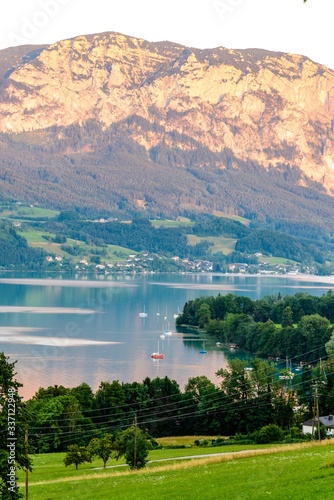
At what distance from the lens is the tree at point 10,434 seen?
1867 cm

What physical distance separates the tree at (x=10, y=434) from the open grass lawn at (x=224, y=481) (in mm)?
1507

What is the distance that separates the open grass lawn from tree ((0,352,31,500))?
4.94ft

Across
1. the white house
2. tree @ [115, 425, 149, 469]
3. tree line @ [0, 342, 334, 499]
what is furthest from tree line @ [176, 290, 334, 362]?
tree @ [115, 425, 149, 469]

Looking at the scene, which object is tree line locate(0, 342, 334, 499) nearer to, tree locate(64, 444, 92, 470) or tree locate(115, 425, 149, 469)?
tree locate(64, 444, 92, 470)

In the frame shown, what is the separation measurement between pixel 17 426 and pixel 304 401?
24.9 metres

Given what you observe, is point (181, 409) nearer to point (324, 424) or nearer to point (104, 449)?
point (324, 424)

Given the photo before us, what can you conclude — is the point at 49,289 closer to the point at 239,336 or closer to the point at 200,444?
the point at 239,336

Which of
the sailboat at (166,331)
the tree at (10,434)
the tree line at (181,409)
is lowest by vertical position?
the tree line at (181,409)

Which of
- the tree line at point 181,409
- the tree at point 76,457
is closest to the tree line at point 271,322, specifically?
the tree line at point 181,409

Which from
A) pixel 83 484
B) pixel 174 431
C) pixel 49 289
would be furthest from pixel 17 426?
pixel 49 289

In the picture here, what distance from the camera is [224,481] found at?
1886 centimetres

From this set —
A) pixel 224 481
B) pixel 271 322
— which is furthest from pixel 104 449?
pixel 271 322

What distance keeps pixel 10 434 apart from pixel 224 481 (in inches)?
174

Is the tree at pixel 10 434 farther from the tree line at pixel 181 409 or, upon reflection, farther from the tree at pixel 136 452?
the tree line at pixel 181 409
